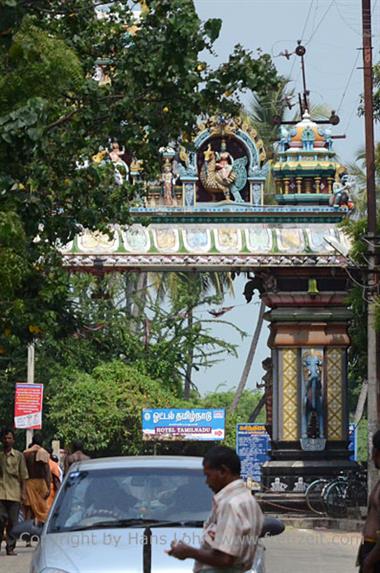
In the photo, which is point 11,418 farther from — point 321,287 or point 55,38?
point 55,38

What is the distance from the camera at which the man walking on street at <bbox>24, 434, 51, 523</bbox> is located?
23.0m

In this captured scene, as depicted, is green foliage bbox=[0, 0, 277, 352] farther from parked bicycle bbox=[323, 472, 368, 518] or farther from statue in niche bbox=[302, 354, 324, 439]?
statue in niche bbox=[302, 354, 324, 439]

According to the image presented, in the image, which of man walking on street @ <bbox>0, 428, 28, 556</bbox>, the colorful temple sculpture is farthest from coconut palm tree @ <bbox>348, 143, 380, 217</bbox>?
man walking on street @ <bbox>0, 428, 28, 556</bbox>

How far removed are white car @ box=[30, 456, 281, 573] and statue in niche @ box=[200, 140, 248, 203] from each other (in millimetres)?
21608

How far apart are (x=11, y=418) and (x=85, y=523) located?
126ft

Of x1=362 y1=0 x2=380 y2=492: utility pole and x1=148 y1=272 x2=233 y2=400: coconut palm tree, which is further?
x1=148 y1=272 x2=233 y2=400: coconut palm tree

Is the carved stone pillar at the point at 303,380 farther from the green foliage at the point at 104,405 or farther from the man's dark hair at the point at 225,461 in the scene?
the man's dark hair at the point at 225,461

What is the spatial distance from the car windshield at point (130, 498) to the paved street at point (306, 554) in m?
6.97

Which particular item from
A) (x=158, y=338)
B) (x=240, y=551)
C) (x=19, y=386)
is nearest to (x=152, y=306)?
(x=158, y=338)

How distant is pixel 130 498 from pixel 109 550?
3.03 feet

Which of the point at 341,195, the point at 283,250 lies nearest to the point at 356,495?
the point at 283,250

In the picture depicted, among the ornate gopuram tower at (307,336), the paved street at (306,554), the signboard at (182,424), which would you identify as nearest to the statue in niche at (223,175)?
the ornate gopuram tower at (307,336)

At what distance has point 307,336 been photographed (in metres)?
33.8

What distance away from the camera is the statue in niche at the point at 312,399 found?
111 feet
